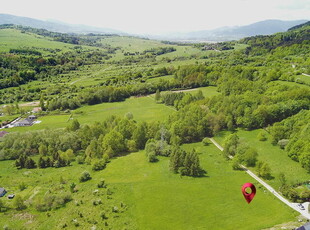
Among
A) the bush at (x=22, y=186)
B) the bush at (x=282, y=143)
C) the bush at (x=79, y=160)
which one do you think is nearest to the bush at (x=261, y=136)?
the bush at (x=282, y=143)

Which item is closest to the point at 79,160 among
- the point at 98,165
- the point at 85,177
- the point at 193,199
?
the point at 98,165

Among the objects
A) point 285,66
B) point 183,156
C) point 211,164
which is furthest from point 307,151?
point 285,66

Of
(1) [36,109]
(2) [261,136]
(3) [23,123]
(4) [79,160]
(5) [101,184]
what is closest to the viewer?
(5) [101,184]

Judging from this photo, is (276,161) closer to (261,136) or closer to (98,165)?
(261,136)

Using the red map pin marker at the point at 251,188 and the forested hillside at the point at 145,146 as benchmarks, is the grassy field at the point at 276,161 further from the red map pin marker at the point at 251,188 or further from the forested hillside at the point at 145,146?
the red map pin marker at the point at 251,188

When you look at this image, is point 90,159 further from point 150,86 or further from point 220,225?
point 150,86

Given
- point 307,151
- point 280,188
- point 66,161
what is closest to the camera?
point 280,188
